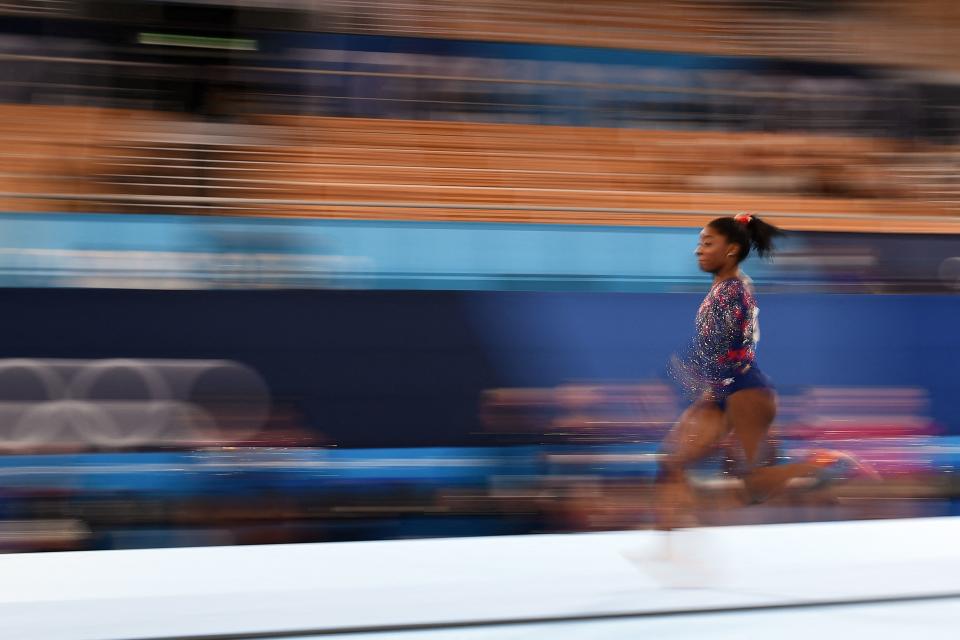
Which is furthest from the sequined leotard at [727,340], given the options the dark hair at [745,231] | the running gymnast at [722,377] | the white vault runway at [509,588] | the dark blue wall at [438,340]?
the dark blue wall at [438,340]

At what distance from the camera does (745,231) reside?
2.80m

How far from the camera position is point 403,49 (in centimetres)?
374

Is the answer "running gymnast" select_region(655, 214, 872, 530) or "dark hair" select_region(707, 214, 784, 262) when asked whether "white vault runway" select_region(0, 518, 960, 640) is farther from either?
"dark hair" select_region(707, 214, 784, 262)

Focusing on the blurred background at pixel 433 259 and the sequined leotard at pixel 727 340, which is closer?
the sequined leotard at pixel 727 340

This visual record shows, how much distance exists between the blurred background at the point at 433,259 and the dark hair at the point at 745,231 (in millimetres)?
932

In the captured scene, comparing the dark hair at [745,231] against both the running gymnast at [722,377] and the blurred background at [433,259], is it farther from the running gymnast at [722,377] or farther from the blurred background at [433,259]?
the blurred background at [433,259]

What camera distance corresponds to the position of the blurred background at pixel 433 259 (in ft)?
10.9

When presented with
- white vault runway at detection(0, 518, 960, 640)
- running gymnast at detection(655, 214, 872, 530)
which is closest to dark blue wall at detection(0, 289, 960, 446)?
white vault runway at detection(0, 518, 960, 640)

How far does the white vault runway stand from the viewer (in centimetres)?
229

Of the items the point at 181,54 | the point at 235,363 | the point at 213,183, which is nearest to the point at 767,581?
the point at 235,363

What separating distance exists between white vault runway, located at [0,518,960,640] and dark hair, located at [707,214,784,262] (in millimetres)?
851

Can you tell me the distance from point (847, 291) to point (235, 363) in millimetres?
2412

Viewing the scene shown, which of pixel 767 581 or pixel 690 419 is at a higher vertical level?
pixel 690 419

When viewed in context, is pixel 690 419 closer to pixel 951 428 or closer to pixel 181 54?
pixel 951 428
